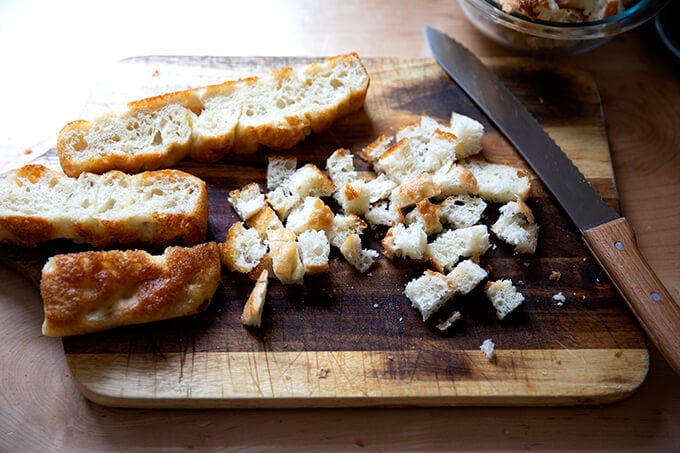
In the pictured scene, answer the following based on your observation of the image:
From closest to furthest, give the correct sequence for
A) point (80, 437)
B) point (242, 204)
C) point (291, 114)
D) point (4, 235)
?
point (80, 437)
point (4, 235)
point (242, 204)
point (291, 114)

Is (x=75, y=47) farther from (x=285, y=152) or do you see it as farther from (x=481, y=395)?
(x=481, y=395)

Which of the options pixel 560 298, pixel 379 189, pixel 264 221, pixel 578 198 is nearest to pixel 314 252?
pixel 264 221

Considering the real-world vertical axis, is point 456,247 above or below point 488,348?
above

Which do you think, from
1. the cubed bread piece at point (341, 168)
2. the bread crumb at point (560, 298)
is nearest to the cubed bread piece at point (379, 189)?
the cubed bread piece at point (341, 168)

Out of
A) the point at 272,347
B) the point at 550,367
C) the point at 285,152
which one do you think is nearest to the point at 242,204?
the point at 285,152

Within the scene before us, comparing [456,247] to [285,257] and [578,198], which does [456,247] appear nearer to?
[578,198]

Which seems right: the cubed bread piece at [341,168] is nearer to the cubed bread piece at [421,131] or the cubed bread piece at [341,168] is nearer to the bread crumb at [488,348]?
the cubed bread piece at [421,131]

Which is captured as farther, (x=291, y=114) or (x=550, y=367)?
(x=291, y=114)
